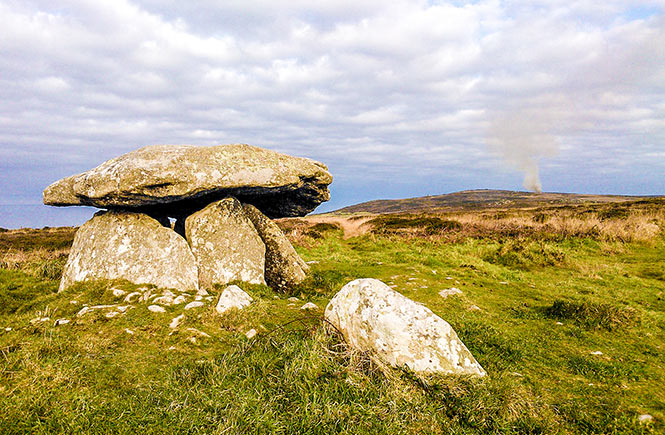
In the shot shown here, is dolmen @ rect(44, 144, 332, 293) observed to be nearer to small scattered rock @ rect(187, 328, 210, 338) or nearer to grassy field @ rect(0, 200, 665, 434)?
grassy field @ rect(0, 200, 665, 434)

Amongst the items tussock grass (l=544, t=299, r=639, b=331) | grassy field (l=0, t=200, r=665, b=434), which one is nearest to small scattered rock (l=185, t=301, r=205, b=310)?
grassy field (l=0, t=200, r=665, b=434)

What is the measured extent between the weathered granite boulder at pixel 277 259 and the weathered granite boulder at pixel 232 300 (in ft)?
8.23

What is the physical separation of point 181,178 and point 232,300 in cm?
364

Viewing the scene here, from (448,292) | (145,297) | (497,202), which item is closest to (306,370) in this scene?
(145,297)

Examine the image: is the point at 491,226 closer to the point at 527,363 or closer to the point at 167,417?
the point at 527,363

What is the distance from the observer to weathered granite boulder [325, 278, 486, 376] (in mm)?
4227

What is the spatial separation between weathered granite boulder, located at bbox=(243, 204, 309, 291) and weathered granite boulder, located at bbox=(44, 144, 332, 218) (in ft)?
3.11

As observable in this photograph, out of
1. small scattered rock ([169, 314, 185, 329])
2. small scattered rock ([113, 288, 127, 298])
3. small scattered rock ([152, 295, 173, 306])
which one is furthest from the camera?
small scattered rock ([113, 288, 127, 298])

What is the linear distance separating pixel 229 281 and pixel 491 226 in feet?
55.0

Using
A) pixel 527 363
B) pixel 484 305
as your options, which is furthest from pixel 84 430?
pixel 484 305

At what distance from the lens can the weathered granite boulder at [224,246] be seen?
28.9 feet

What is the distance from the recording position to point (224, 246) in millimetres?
9102

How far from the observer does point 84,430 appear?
3.18m

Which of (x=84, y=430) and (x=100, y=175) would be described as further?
(x=100, y=175)
